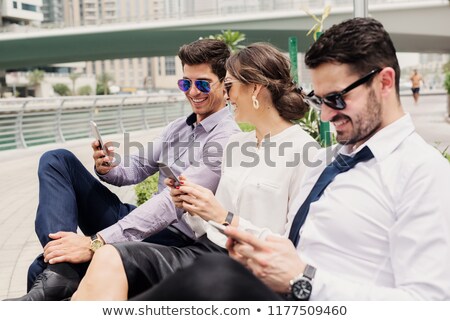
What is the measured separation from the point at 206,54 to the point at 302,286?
5.37ft

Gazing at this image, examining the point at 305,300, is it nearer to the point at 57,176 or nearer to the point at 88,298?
the point at 88,298

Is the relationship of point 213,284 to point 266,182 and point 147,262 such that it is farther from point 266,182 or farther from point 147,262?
point 266,182

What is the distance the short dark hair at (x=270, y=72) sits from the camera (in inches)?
98.4

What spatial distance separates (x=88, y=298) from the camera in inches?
77.0

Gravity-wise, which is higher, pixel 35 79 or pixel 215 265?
pixel 215 265

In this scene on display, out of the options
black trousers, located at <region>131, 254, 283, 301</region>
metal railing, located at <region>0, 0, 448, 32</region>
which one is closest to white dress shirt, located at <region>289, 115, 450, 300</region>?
black trousers, located at <region>131, 254, 283, 301</region>

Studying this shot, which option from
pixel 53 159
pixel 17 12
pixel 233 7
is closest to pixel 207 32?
pixel 233 7

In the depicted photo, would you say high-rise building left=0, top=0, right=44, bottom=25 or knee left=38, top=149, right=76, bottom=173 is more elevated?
high-rise building left=0, top=0, right=44, bottom=25

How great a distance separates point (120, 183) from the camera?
3.40 metres

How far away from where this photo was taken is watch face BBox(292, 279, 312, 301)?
158cm

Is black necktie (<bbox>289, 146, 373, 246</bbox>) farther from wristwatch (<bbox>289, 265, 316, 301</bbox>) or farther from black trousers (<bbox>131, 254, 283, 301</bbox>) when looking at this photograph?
black trousers (<bbox>131, 254, 283, 301</bbox>)

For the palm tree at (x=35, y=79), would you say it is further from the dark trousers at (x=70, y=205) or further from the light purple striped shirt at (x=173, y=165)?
the dark trousers at (x=70, y=205)
